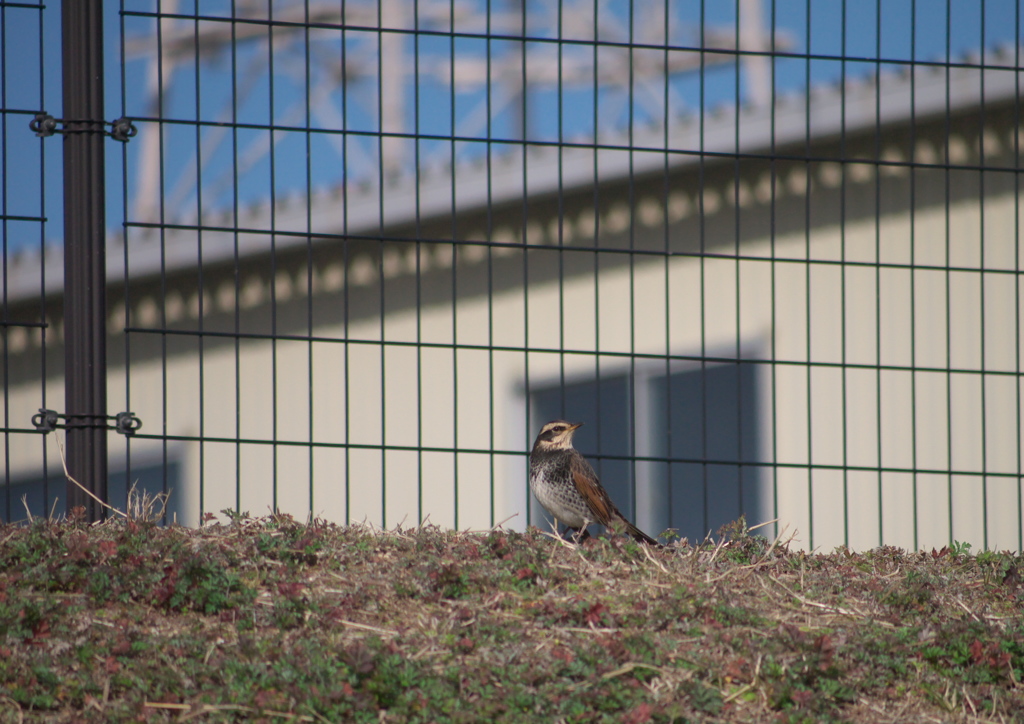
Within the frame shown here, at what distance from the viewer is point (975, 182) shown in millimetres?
13055

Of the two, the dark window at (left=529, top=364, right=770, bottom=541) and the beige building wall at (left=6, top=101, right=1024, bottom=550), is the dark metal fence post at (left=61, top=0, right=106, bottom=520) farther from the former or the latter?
the dark window at (left=529, top=364, right=770, bottom=541)

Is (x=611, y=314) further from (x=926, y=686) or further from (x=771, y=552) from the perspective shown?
(x=926, y=686)

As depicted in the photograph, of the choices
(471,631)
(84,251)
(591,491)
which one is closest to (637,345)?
(591,491)

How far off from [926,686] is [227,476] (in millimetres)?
9595

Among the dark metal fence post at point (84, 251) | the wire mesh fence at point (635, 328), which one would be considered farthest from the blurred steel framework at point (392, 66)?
the dark metal fence post at point (84, 251)

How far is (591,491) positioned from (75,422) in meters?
2.45

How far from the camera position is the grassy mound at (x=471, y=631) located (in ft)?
12.7

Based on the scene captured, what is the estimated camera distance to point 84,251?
19.0 ft

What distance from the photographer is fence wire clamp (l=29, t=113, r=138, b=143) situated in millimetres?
5793

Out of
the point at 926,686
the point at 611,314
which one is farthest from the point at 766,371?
the point at 926,686

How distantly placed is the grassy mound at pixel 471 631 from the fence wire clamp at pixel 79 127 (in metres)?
1.76

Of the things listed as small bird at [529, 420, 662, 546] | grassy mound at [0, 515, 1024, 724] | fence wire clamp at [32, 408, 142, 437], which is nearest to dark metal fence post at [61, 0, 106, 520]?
fence wire clamp at [32, 408, 142, 437]

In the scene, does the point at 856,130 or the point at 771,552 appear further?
the point at 856,130

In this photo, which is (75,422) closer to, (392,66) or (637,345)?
(637,345)
